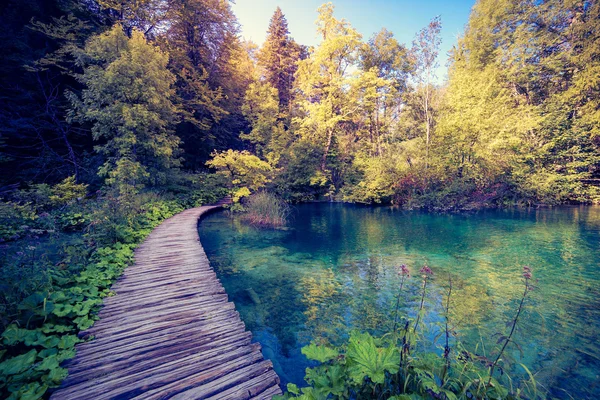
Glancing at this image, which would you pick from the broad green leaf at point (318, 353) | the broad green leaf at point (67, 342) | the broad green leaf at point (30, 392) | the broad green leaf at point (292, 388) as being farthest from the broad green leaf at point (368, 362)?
the broad green leaf at point (67, 342)

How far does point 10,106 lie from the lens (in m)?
11.4

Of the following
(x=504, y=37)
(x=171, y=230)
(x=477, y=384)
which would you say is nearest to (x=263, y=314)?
(x=477, y=384)

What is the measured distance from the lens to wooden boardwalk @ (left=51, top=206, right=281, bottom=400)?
204 cm

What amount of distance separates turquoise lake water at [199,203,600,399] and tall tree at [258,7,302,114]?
1844 cm


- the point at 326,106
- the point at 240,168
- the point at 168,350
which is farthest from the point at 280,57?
the point at 168,350

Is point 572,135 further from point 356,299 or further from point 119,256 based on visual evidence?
point 119,256

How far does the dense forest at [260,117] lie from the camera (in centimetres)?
944

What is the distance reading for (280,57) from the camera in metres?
24.2

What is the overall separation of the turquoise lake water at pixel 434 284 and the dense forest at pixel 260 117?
105 inches

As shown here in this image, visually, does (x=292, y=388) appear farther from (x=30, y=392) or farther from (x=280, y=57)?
(x=280, y=57)

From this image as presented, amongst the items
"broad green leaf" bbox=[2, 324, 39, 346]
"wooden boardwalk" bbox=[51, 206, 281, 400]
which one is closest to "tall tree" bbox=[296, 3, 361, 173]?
"wooden boardwalk" bbox=[51, 206, 281, 400]

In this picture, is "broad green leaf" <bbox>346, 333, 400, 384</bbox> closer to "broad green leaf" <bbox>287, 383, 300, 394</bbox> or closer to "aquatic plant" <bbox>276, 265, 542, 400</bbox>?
"aquatic plant" <bbox>276, 265, 542, 400</bbox>

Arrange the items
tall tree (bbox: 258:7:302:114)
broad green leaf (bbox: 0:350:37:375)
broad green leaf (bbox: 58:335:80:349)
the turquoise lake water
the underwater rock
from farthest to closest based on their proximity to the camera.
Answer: tall tree (bbox: 258:7:302:114) → the underwater rock → the turquoise lake water → broad green leaf (bbox: 58:335:80:349) → broad green leaf (bbox: 0:350:37:375)

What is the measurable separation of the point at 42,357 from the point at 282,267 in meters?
4.76
